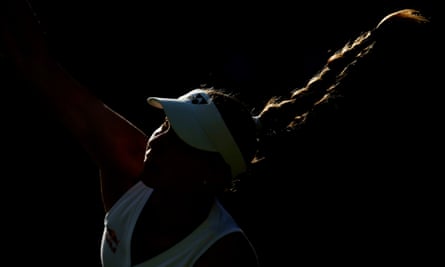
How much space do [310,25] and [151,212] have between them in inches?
95.1

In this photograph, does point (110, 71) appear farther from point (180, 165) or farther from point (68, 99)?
point (180, 165)

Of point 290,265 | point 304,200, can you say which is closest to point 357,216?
point 304,200

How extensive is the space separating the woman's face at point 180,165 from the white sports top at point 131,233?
4.5 inches

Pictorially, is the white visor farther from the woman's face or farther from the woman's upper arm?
the woman's upper arm

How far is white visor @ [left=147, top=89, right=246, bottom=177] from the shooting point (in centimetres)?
192

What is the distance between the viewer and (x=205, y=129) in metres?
1.93

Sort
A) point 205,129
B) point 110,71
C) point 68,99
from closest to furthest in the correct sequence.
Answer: point 205,129 < point 68,99 < point 110,71

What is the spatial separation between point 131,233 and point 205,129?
502 mm

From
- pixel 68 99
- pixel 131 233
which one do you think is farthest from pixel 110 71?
pixel 131 233

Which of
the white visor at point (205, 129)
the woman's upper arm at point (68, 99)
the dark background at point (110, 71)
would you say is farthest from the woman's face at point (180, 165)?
the dark background at point (110, 71)

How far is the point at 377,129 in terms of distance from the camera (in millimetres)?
2492

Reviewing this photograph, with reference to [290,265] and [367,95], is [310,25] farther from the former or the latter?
[290,265]

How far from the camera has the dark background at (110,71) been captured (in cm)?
411

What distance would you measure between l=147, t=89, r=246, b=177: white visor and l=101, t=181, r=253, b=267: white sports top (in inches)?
8.8
